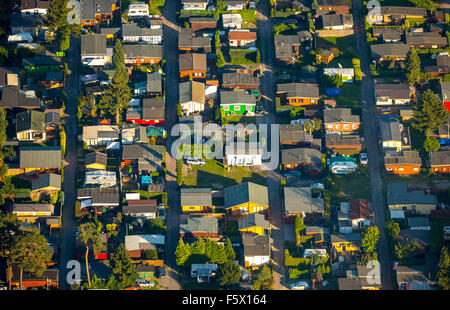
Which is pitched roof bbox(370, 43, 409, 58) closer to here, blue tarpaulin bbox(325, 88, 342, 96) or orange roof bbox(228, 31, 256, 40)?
blue tarpaulin bbox(325, 88, 342, 96)

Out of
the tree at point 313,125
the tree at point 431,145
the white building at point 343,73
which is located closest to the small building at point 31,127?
the tree at point 313,125

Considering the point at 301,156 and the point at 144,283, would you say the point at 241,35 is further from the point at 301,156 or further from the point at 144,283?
the point at 144,283

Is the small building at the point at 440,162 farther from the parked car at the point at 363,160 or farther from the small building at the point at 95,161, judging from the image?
the small building at the point at 95,161

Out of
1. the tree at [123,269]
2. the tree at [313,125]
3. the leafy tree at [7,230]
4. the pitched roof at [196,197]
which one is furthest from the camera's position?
the tree at [313,125]

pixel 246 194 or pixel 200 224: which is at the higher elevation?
pixel 246 194

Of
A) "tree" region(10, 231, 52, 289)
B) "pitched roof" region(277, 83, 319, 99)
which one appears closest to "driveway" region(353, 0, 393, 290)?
"pitched roof" region(277, 83, 319, 99)

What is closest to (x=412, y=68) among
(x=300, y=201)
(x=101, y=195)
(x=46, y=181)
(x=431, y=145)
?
(x=431, y=145)
